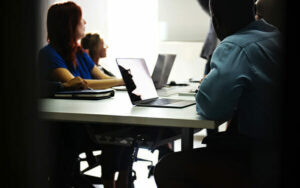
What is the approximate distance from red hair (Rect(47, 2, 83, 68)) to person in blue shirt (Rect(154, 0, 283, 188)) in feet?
3.80

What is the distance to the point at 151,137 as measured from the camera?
6.55 ft

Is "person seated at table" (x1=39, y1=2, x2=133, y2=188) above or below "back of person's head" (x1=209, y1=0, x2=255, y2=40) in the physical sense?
below

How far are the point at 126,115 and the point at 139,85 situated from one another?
1.32 ft

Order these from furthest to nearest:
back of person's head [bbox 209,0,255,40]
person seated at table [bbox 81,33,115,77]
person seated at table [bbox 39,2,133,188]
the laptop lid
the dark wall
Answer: person seated at table [bbox 81,33,115,77] → the laptop lid → person seated at table [bbox 39,2,133,188] → back of person's head [bbox 209,0,255,40] → the dark wall

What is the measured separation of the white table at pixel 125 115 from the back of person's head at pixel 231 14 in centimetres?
34

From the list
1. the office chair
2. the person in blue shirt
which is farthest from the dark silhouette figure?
the person in blue shirt

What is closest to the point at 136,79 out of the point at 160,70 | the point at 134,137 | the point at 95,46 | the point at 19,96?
the point at 134,137

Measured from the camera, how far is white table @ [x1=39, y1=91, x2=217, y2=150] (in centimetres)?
135

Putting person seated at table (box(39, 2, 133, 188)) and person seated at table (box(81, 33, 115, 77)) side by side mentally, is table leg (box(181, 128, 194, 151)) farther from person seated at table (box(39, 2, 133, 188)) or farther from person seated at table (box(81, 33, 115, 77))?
person seated at table (box(81, 33, 115, 77))

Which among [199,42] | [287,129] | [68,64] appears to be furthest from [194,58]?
[287,129]

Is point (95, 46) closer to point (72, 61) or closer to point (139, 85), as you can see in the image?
point (72, 61)

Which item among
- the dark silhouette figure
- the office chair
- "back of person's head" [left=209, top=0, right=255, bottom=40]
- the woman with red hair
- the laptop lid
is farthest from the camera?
the laptop lid

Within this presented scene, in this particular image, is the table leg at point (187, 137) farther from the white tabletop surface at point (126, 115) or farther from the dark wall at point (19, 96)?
the dark wall at point (19, 96)

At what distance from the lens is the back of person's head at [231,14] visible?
1433 mm
